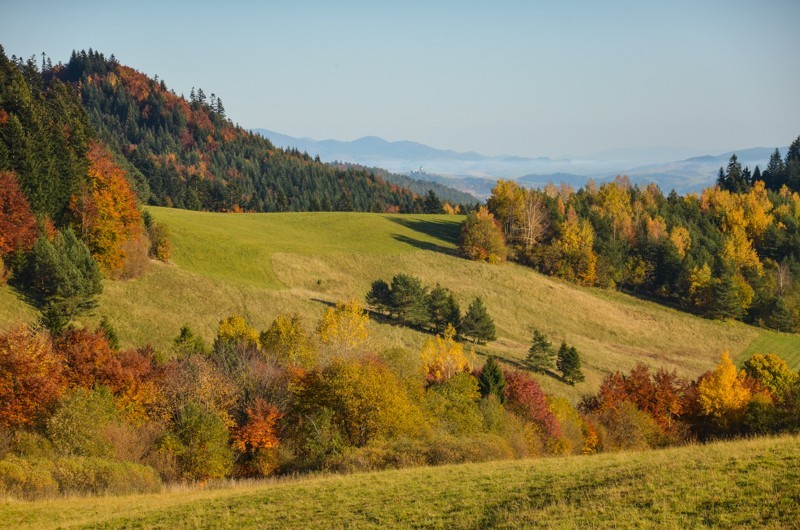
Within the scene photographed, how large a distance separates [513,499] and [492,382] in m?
25.6

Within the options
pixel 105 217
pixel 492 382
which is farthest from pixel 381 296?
pixel 105 217

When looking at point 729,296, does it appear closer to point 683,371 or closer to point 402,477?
point 683,371

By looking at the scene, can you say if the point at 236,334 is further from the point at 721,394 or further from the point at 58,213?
the point at 721,394

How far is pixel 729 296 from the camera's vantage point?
94.2 m

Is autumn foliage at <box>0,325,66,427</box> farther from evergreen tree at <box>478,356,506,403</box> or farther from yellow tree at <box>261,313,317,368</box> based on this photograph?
evergreen tree at <box>478,356,506,403</box>

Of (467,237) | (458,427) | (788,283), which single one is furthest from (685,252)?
(458,427)

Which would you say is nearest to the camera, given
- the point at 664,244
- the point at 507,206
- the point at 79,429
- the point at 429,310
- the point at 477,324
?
the point at 79,429

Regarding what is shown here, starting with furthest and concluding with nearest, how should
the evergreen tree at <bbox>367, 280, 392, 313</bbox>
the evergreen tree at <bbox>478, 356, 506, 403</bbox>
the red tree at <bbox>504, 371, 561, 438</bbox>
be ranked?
the evergreen tree at <bbox>367, 280, 392, 313</bbox> → the evergreen tree at <bbox>478, 356, 506, 403</bbox> → the red tree at <bbox>504, 371, 561, 438</bbox>

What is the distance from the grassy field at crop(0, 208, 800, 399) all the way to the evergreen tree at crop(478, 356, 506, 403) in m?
15.3

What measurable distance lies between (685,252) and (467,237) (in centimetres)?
4491

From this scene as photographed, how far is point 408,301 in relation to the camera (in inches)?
2662

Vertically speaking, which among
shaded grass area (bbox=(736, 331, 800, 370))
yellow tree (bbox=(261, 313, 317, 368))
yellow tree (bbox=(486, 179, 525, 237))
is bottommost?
shaded grass area (bbox=(736, 331, 800, 370))

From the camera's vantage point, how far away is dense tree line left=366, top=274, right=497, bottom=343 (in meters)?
66.1

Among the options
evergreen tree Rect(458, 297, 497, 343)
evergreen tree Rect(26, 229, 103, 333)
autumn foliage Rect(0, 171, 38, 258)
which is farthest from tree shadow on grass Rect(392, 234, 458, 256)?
autumn foliage Rect(0, 171, 38, 258)
